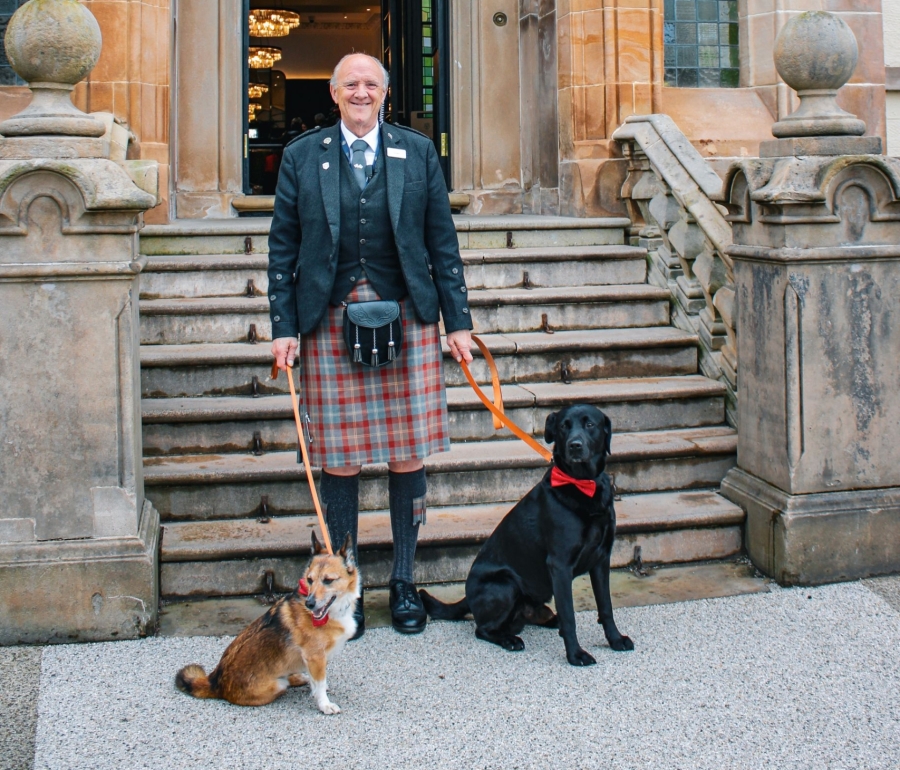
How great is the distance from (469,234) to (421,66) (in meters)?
3.90

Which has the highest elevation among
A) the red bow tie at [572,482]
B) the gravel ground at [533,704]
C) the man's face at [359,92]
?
the man's face at [359,92]

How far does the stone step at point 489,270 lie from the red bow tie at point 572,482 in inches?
112

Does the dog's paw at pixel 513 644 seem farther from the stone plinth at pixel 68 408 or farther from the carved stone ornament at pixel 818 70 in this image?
the carved stone ornament at pixel 818 70

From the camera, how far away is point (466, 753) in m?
3.32

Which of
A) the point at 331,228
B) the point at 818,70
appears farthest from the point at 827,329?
the point at 331,228

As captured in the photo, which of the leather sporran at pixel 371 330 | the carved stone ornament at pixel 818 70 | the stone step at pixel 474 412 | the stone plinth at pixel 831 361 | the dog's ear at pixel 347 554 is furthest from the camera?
the stone step at pixel 474 412

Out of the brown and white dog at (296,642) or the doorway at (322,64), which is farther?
the doorway at (322,64)

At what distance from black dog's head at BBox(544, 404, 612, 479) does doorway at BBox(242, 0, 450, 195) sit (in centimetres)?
533

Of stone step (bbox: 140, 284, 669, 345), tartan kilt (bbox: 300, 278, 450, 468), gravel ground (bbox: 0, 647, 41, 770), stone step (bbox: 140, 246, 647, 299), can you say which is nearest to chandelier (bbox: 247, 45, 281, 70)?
stone step (bbox: 140, 246, 647, 299)

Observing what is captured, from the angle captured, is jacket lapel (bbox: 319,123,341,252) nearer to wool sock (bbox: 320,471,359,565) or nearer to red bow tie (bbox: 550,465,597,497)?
wool sock (bbox: 320,471,359,565)

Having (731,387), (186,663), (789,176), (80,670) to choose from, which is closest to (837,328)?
(789,176)

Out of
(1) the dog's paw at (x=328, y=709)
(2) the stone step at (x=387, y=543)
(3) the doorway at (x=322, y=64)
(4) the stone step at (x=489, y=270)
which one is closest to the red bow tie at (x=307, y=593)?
(1) the dog's paw at (x=328, y=709)

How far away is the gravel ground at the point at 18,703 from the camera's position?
10.9 feet

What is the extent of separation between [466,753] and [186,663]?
1.23 meters
